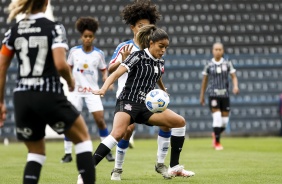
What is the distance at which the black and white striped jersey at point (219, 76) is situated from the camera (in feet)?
49.0

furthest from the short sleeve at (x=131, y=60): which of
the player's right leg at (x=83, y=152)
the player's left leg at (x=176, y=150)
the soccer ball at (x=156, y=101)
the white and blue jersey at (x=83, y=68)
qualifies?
the white and blue jersey at (x=83, y=68)

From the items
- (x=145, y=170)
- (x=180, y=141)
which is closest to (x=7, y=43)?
(x=180, y=141)

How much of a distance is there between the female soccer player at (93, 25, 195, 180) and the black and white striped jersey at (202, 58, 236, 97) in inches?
292

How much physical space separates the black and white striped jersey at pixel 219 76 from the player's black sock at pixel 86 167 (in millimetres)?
9974

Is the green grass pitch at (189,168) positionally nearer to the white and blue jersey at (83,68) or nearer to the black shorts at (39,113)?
the white and blue jersey at (83,68)

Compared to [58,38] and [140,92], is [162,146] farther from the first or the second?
[58,38]

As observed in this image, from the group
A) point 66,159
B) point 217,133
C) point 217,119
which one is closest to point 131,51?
point 66,159

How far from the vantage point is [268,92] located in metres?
21.6

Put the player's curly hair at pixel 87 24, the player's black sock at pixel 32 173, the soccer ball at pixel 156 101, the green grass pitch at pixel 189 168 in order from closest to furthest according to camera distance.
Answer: the player's black sock at pixel 32 173
the soccer ball at pixel 156 101
the green grass pitch at pixel 189 168
the player's curly hair at pixel 87 24

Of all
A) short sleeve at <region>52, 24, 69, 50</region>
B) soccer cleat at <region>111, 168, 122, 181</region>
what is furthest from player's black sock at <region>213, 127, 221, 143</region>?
short sleeve at <region>52, 24, 69, 50</region>

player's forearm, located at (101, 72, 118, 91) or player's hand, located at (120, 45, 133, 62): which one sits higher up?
player's hand, located at (120, 45, 133, 62)

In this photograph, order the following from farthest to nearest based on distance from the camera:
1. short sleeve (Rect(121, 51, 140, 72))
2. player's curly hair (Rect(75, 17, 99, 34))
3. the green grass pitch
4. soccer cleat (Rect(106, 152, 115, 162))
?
player's curly hair (Rect(75, 17, 99, 34)) → soccer cleat (Rect(106, 152, 115, 162)) → the green grass pitch → short sleeve (Rect(121, 51, 140, 72))

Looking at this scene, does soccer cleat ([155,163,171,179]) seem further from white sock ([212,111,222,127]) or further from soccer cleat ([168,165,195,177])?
white sock ([212,111,222,127])

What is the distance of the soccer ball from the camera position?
23.6ft
